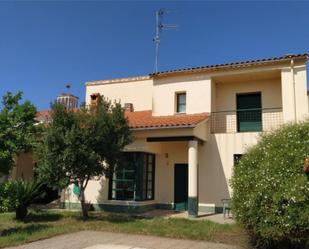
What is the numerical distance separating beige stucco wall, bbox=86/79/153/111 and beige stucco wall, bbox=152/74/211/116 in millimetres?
1513

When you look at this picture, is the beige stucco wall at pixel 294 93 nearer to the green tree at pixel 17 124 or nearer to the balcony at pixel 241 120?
the balcony at pixel 241 120

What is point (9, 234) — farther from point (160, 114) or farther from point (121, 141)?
point (160, 114)

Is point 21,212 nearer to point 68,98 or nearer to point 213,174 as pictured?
point 213,174

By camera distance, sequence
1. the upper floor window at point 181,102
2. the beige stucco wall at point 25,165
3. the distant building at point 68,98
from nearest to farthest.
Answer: the upper floor window at point 181,102 → the beige stucco wall at point 25,165 → the distant building at point 68,98

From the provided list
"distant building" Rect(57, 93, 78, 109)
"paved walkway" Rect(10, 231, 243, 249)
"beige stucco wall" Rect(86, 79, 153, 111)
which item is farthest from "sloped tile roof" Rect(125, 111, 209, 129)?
"distant building" Rect(57, 93, 78, 109)

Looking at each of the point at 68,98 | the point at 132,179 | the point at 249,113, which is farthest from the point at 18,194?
the point at 68,98

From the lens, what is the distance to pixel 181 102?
17.6m

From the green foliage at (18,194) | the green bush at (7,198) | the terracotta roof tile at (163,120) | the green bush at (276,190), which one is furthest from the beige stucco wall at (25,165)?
the green bush at (276,190)

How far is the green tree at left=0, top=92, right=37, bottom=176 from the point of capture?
13143mm

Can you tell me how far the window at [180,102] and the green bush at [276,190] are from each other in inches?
343

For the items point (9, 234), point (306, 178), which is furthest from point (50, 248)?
point (306, 178)

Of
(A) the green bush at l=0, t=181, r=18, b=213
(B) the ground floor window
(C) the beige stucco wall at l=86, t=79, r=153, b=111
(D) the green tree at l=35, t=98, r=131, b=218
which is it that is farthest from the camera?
(C) the beige stucco wall at l=86, t=79, r=153, b=111

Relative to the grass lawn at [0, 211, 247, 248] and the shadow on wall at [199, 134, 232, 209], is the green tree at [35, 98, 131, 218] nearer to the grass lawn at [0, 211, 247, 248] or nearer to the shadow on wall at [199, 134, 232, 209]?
the grass lawn at [0, 211, 247, 248]

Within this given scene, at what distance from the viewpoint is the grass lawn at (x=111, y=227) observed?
385 inches
